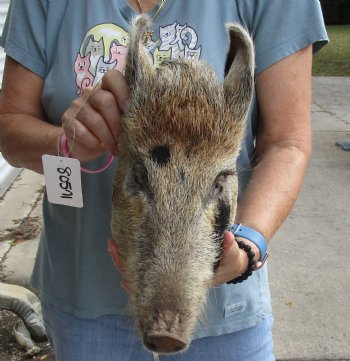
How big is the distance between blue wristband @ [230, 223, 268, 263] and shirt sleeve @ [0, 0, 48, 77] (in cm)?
86

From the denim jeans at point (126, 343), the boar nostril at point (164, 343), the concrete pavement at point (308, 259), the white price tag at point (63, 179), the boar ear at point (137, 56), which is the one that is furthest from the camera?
the concrete pavement at point (308, 259)

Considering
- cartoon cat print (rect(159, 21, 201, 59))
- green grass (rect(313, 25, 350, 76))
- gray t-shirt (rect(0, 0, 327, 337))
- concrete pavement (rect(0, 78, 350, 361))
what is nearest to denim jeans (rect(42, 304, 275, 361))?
gray t-shirt (rect(0, 0, 327, 337))

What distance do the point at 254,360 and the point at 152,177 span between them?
2.98 ft

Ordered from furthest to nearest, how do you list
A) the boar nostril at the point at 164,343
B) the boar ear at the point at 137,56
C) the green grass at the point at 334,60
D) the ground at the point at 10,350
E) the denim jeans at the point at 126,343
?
the green grass at the point at 334,60
the ground at the point at 10,350
the denim jeans at the point at 126,343
the boar ear at the point at 137,56
the boar nostril at the point at 164,343

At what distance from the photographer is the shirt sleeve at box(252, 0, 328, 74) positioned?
6.51 feet

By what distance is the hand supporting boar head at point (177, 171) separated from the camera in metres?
→ 1.45

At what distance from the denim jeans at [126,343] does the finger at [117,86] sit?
0.82 meters

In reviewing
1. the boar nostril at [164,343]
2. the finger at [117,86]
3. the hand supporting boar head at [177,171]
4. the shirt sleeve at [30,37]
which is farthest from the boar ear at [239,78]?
the shirt sleeve at [30,37]

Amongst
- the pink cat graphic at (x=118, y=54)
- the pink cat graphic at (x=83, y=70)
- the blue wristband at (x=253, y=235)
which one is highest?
the pink cat graphic at (x=118, y=54)

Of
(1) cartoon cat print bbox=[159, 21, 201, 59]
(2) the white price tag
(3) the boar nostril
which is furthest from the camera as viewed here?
(1) cartoon cat print bbox=[159, 21, 201, 59]

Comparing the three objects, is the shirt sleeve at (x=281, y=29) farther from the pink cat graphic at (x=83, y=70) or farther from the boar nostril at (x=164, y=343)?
the boar nostril at (x=164, y=343)

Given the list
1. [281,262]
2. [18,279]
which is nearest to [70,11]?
[18,279]

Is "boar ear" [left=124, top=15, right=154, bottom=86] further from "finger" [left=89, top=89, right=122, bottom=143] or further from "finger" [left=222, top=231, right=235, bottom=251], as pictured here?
"finger" [left=222, top=231, right=235, bottom=251]

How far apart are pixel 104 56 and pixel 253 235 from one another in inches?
29.5
